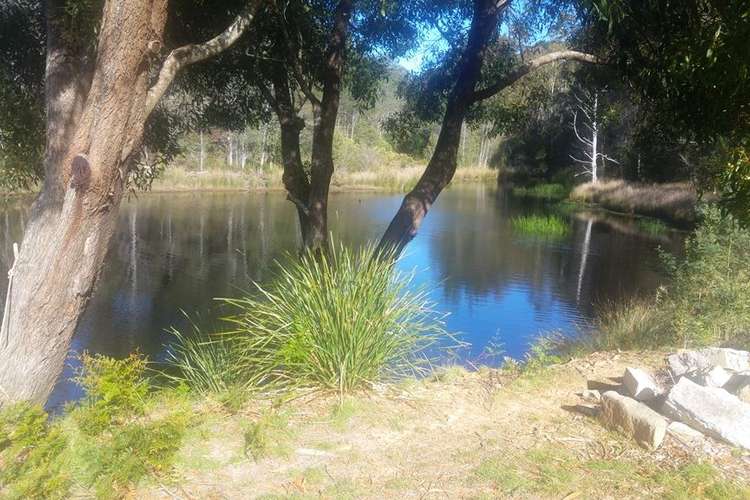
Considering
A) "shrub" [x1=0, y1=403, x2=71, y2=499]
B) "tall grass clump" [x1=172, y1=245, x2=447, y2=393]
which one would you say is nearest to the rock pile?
"tall grass clump" [x1=172, y1=245, x2=447, y2=393]

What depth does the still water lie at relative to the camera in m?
Answer: 12.1

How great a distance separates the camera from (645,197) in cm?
3084

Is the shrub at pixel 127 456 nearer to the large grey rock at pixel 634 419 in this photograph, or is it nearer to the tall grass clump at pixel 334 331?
the tall grass clump at pixel 334 331

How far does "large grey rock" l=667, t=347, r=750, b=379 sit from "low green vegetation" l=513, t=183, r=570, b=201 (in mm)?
33988

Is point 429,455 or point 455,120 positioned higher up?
point 455,120

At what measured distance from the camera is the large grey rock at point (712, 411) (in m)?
3.94

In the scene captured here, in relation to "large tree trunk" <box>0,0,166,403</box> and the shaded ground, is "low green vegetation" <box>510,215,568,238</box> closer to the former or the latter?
the shaded ground

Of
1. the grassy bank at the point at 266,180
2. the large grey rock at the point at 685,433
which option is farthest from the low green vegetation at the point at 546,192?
the large grey rock at the point at 685,433

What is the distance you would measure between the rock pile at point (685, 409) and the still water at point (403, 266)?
2278 millimetres

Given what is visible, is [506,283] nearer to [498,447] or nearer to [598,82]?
[598,82]

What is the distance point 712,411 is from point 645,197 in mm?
28698

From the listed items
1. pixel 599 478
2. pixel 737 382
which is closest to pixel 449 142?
pixel 737 382

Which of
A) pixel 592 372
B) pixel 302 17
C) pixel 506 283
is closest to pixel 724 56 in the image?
pixel 592 372

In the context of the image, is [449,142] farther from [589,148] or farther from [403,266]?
[589,148]
